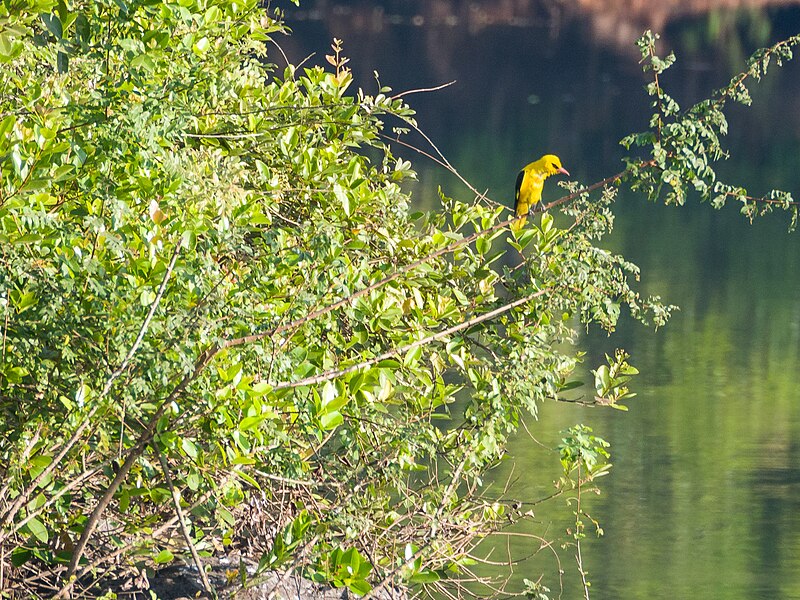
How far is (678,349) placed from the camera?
10.1 meters

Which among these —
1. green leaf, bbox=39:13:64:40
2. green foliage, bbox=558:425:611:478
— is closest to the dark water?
green foliage, bbox=558:425:611:478

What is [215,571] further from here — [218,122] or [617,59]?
[617,59]

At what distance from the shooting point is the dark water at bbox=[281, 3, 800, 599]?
5742 mm

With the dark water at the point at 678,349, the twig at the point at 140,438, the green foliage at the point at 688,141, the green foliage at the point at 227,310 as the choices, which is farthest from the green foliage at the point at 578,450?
the twig at the point at 140,438

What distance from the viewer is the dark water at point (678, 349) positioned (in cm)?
574

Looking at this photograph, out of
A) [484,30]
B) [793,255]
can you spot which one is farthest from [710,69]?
[793,255]

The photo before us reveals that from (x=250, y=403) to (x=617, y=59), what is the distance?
32272 millimetres

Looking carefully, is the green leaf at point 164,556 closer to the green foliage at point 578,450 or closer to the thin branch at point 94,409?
the thin branch at point 94,409

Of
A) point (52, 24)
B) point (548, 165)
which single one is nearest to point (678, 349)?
point (548, 165)

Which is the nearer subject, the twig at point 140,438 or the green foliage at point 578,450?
the twig at point 140,438

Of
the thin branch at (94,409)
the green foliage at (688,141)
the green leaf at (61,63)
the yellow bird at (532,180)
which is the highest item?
the green leaf at (61,63)

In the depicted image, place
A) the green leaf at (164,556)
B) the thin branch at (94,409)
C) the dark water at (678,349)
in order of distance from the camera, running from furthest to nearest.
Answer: the dark water at (678,349) < the green leaf at (164,556) < the thin branch at (94,409)

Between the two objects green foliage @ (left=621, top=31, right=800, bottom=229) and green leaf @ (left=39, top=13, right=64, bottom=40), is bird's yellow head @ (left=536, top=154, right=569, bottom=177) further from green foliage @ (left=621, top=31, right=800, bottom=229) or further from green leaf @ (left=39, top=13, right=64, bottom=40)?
green leaf @ (left=39, top=13, right=64, bottom=40)

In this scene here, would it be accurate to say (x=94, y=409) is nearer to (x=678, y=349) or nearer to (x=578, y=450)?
(x=578, y=450)
